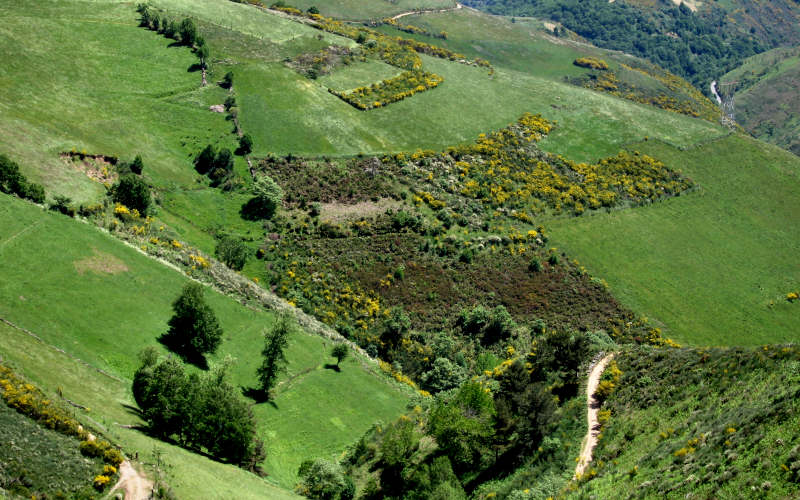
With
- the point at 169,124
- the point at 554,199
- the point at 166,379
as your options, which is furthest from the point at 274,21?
the point at 166,379

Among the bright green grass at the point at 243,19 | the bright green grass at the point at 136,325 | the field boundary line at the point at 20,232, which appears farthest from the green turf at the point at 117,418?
the bright green grass at the point at 243,19

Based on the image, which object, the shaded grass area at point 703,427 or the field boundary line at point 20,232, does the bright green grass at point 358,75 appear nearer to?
the field boundary line at point 20,232

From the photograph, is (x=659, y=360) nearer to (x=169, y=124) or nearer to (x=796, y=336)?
(x=796, y=336)

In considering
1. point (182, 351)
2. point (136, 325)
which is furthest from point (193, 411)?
point (136, 325)

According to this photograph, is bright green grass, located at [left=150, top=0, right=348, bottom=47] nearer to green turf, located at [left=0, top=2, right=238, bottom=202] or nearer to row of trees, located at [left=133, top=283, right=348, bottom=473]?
green turf, located at [left=0, top=2, right=238, bottom=202]

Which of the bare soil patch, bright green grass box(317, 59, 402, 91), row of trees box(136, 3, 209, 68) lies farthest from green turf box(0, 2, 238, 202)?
bright green grass box(317, 59, 402, 91)

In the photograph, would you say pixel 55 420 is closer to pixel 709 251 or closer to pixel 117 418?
pixel 117 418
